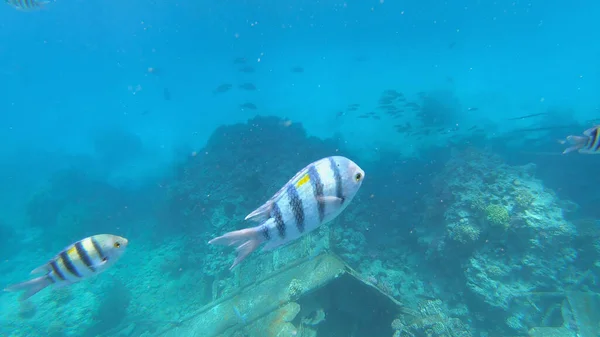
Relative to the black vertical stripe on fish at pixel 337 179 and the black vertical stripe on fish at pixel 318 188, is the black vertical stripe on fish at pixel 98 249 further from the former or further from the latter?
the black vertical stripe on fish at pixel 337 179

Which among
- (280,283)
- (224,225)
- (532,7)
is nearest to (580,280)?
(280,283)

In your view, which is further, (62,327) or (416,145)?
(416,145)

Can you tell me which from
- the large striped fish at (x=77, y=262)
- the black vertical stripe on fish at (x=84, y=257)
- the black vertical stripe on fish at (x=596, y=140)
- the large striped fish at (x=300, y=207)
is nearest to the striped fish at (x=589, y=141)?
the black vertical stripe on fish at (x=596, y=140)

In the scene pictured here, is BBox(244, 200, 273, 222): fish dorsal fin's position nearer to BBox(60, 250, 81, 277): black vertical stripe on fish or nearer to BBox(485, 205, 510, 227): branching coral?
BBox(60, 250, 81, 277): black vertical stripe on fish

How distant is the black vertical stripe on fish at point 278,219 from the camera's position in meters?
1.38

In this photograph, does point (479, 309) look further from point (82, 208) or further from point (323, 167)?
point (82, 208)

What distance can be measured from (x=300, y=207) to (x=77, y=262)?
108 inches

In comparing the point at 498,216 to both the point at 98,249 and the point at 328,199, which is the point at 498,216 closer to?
the point at 328,199

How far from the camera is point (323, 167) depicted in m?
1.47

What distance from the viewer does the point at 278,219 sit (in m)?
1.38

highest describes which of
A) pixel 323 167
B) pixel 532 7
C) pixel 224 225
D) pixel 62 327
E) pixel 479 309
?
pixel 532 7

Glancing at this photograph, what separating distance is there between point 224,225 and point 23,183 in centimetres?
4020

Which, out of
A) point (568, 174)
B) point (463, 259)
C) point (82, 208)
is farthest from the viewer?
point (82, 208)

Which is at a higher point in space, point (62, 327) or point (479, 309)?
point (62, 327)
